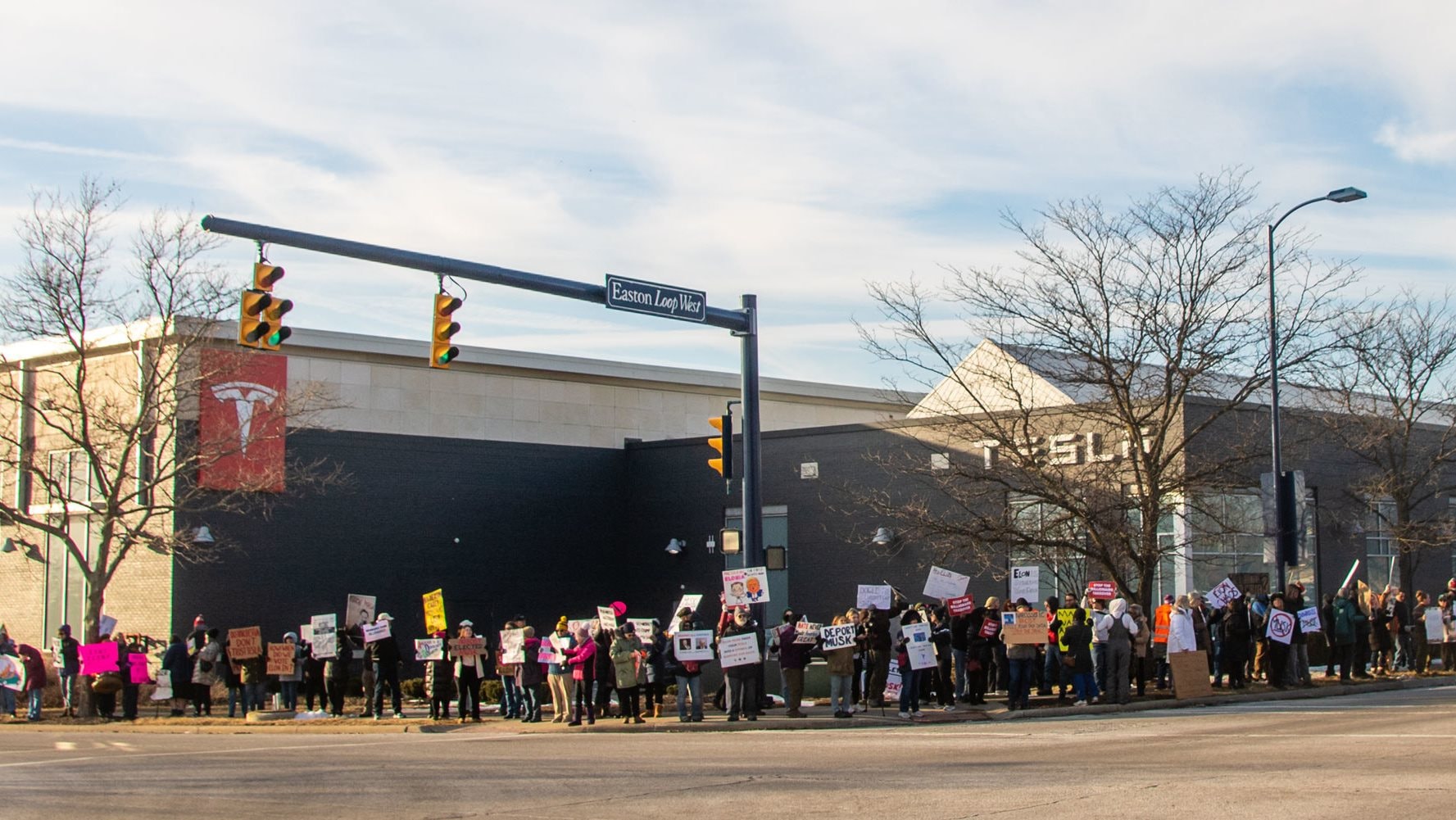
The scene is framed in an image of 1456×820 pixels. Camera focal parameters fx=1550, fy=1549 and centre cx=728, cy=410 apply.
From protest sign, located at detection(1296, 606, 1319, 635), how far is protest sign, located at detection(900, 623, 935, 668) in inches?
311

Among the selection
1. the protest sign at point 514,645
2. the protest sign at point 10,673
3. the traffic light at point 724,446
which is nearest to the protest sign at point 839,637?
the traffic light at point 724,446

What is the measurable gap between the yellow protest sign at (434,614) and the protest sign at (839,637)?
672 centimetres

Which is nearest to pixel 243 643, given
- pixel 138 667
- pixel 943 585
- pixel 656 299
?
pixel 138 667

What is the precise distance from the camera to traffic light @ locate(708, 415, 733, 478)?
2277 cm

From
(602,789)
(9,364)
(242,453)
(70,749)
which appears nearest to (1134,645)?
(602,789)

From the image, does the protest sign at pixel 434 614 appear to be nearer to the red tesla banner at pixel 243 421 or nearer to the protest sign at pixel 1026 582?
the red tesla banner at pixel 243 421

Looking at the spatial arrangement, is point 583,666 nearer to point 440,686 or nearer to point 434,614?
point 440,686

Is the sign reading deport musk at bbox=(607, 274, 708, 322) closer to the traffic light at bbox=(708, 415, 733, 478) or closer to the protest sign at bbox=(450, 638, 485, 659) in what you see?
the traffic light at bbox=(708, 415, 733, 478)

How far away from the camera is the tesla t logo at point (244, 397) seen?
33.4 meters

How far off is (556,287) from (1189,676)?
12153 millimetres

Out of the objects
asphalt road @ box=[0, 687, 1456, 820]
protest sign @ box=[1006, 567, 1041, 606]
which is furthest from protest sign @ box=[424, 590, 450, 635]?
protest sign @ box=[1006, 567, 1041, 606]

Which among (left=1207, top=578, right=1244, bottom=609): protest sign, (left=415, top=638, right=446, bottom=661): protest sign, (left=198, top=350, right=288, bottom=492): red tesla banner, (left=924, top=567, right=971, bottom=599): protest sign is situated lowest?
(left=415, top=638, right=446, bottom=661): protest sign

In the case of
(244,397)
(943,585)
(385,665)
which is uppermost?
(244,397)

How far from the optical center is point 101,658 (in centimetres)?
2781
